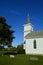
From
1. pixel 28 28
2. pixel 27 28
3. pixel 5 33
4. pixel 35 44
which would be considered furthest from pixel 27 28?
pixel 5 33

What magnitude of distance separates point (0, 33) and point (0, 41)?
220 cm

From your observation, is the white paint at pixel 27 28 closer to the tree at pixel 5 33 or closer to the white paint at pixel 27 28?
the white paint at pixel 27 28

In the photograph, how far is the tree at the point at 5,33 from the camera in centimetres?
3347

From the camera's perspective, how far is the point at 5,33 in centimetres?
3478

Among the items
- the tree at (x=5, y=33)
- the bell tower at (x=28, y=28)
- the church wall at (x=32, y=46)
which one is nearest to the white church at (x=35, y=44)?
the church wall at (x=32, y=46)

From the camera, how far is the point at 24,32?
49.5 metres

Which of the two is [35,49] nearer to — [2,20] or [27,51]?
[27,51]

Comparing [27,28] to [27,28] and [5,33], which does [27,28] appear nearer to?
[27,28]

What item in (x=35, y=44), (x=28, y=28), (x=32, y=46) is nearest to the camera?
(x=35, y=44)

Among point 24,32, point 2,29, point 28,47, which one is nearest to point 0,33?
point 2,29

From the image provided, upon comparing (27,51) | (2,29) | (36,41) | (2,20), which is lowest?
(27,51)

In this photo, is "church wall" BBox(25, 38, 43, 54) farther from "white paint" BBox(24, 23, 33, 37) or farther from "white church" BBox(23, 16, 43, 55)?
"white paint" BBox(24, 23, 33, 37)

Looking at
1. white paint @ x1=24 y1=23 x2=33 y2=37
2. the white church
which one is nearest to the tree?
the white church

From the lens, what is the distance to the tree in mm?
33469
